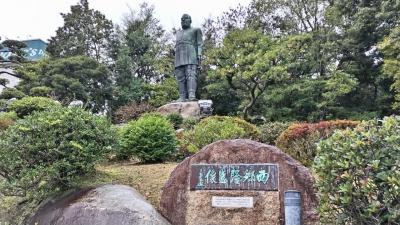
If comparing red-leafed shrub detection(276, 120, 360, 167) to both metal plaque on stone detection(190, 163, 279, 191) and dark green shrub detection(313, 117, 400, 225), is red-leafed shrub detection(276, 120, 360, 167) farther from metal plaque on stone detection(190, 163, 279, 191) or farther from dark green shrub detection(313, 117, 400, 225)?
dark green shrub detection(313, 117, 400, 225)

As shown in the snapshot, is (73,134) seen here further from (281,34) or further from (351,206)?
(281,34)

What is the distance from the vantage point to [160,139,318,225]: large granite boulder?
15.2ft

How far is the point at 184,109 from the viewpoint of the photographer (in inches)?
521

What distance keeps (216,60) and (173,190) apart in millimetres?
12930

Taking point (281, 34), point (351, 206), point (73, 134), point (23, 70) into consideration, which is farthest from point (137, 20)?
point (351, 206)

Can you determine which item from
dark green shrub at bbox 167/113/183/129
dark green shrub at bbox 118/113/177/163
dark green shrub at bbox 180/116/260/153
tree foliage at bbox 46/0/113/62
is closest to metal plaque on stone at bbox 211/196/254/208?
dark green shrub at bbox 118/113/177/163

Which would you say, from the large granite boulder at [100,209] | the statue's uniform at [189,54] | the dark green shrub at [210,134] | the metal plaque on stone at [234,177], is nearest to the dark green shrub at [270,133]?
the dark green shrub at [210,134]

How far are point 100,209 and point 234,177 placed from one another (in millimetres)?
1539

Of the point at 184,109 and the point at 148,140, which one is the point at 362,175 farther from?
the point at 184,109

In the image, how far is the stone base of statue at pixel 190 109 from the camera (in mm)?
13055

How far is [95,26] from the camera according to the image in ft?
73.0

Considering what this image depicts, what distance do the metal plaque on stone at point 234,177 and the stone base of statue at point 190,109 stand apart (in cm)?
794

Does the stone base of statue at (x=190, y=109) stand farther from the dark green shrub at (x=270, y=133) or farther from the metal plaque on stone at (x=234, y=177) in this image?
the metal plaque on stone at (x=234, y=177)

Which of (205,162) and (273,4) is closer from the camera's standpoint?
(205,162)
